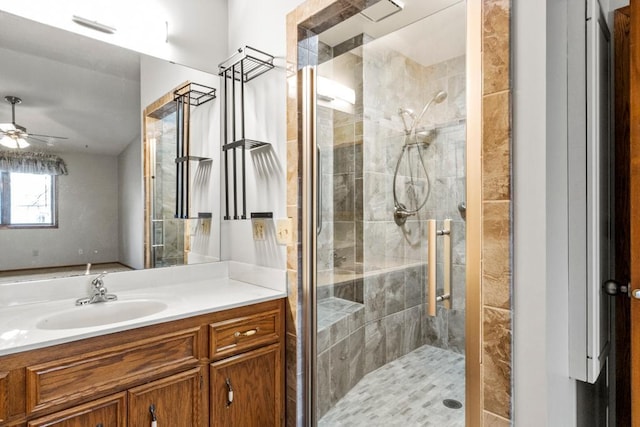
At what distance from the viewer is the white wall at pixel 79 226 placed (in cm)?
157

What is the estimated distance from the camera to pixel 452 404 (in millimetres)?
1280

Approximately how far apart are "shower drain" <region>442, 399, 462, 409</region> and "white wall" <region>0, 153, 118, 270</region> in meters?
1.68

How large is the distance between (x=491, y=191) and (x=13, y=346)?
153cm

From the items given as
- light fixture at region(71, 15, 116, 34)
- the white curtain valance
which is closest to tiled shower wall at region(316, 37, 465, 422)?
light fixture at region(71, 15, 116, 34)

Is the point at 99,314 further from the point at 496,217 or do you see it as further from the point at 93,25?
the point at 496,217

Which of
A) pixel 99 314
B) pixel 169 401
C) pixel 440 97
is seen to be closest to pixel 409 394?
pixel 169 401

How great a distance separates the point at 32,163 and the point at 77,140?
214mm

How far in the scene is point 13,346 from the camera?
107 centimetres

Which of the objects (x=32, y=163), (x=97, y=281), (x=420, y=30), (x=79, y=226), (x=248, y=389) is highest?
(x=420, y=30)

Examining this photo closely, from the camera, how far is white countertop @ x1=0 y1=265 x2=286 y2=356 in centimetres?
115

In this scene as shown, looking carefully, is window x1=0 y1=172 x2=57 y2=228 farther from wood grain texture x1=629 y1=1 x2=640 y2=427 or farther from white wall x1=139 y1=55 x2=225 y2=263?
wood grain texture x1=629 y1=1 x2=640 y2=427

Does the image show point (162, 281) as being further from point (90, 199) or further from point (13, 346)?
point (13, 346)

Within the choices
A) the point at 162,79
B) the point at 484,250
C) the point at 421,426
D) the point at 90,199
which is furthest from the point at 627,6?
the point at 90,199

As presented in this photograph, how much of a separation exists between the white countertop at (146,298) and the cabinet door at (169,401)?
0.25 metres
